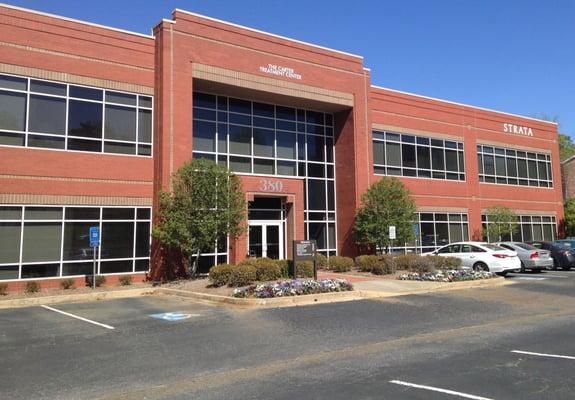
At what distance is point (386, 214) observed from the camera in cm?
2622

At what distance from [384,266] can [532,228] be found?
784 inches

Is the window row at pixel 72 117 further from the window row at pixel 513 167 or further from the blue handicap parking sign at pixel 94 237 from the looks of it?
the window row at pixel 513 167

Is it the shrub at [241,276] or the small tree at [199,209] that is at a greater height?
the small tree at [199,209]

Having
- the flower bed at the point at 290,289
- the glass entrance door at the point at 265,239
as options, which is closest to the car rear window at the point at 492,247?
the flower bed at the point at 290,289

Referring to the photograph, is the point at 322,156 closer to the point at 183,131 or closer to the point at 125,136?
the point at 183,131

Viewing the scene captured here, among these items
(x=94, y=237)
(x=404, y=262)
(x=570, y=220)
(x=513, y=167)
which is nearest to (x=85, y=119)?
(x=94, y=237)

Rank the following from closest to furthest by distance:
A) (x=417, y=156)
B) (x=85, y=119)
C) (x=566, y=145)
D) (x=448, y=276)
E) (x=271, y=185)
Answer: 1. (x=448, y=276)
2. (x=85, y=119)
3. (x=271, y=185)
4. (x=417, y=156)
5. (x=566, y=145)

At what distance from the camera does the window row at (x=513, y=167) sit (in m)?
35.5

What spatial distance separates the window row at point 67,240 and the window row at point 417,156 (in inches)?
546

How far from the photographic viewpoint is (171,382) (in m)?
7.25

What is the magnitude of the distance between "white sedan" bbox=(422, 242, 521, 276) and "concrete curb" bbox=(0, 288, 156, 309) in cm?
1279

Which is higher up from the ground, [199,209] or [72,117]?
[72,117]

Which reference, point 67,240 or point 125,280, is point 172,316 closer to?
point 125,280

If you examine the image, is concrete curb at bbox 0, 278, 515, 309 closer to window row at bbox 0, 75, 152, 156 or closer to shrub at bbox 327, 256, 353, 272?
shrub at bbox 327, 256, 353, 272
